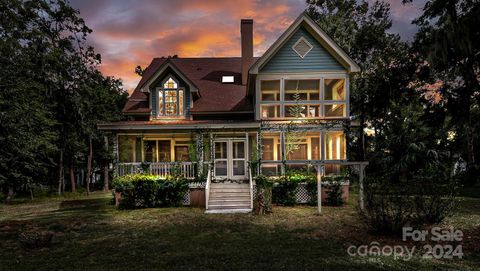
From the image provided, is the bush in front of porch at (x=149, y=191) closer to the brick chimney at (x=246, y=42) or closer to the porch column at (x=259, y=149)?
the porch column at (x=259, y=149)

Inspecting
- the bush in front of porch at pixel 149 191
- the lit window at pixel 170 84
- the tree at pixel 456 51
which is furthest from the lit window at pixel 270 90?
the tree at pixel 456 51

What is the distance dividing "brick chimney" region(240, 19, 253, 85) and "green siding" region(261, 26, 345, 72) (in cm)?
468

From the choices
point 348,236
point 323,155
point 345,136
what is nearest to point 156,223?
point 348,236

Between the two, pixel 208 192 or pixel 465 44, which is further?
pixel 208 192

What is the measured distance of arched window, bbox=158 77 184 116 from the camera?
18.2 m

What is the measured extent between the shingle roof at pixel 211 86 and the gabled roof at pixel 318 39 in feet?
11.9

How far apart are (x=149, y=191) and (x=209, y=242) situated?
279 inches

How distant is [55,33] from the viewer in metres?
22.2

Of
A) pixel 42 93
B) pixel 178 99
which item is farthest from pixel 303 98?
pixel 42 93

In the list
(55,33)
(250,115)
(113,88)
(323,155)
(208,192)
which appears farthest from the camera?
(113,88)

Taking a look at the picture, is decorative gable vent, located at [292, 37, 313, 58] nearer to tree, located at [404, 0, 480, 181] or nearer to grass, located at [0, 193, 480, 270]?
grass, located at [0, 193, 480, 270]

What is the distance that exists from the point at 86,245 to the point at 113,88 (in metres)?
31.0

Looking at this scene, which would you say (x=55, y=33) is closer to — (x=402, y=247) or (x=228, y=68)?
(x=228, y=68)

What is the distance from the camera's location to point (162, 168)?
16438 millimetres
